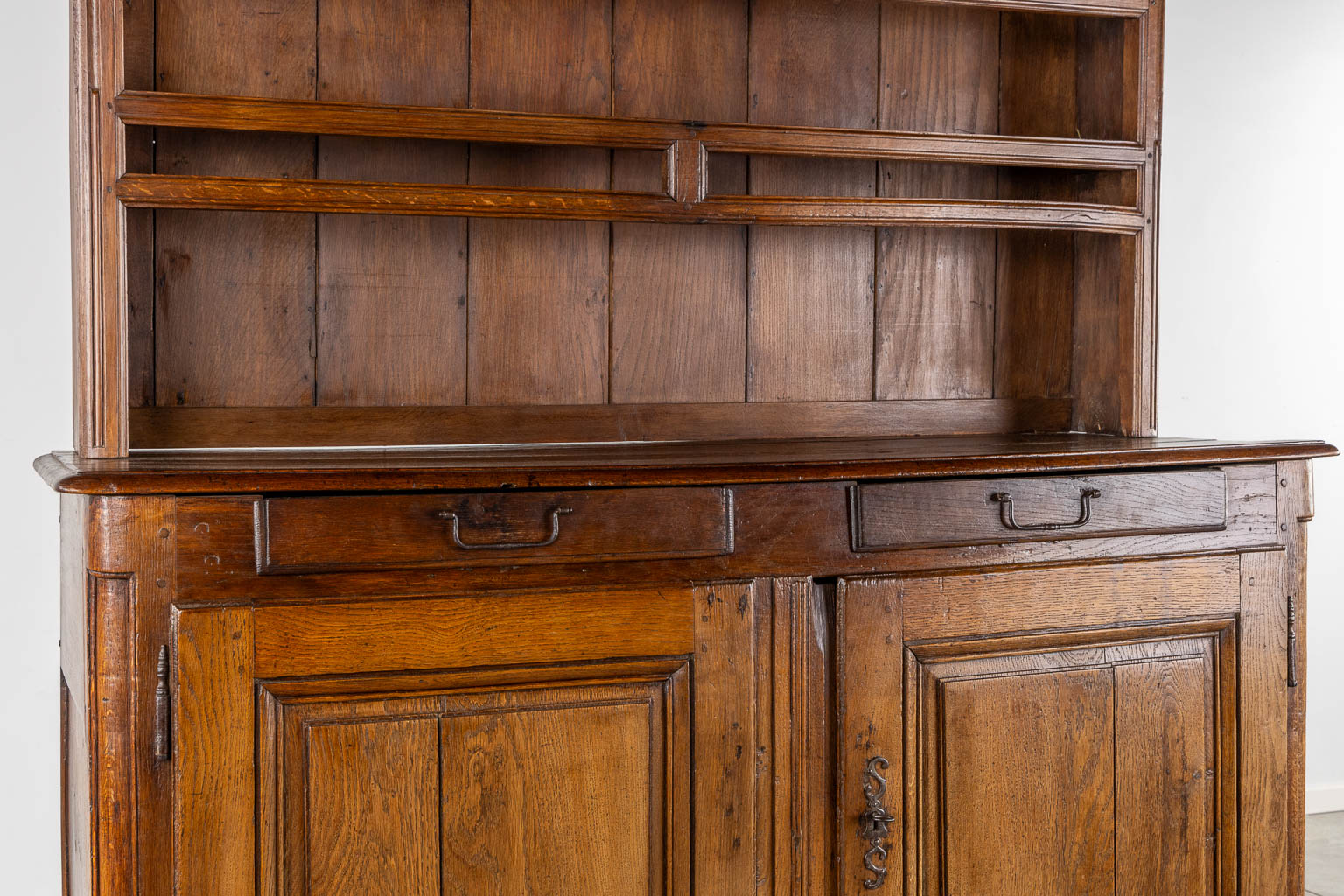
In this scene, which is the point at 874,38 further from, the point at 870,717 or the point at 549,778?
the point at 549,778

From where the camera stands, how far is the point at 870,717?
1659mm

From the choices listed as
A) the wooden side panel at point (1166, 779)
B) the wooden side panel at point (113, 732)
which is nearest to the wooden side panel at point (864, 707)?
the wooden side panel at point (1166, 779)

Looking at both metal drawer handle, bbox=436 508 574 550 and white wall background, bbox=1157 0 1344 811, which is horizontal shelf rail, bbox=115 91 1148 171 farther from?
white wall background, bbox=1157 0 1344 811

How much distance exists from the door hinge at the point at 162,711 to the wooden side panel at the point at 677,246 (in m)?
0.87

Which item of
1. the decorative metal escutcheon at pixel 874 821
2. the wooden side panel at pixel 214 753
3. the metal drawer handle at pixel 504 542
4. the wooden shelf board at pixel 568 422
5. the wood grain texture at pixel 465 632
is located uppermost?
the wooden shelf board at pixel 568 422

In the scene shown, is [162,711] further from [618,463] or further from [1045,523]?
[1045,523]

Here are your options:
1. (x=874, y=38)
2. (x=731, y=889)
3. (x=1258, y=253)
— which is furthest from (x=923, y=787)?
(x=1258, y=253)

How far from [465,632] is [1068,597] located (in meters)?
0.86

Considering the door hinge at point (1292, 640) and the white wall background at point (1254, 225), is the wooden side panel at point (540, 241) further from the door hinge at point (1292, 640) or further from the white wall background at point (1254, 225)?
the white wall background at point (1254, 225)

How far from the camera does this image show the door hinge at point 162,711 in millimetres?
1389

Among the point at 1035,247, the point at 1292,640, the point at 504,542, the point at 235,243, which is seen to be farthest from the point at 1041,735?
the point at 235,243

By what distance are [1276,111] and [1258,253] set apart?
1.04 feet

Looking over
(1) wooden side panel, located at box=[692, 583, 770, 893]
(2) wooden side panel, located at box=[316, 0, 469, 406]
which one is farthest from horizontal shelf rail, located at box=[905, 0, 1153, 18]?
(1) wooden side panel, located at box=[692, 583, 770, 893]

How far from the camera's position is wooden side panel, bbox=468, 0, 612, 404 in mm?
1964
